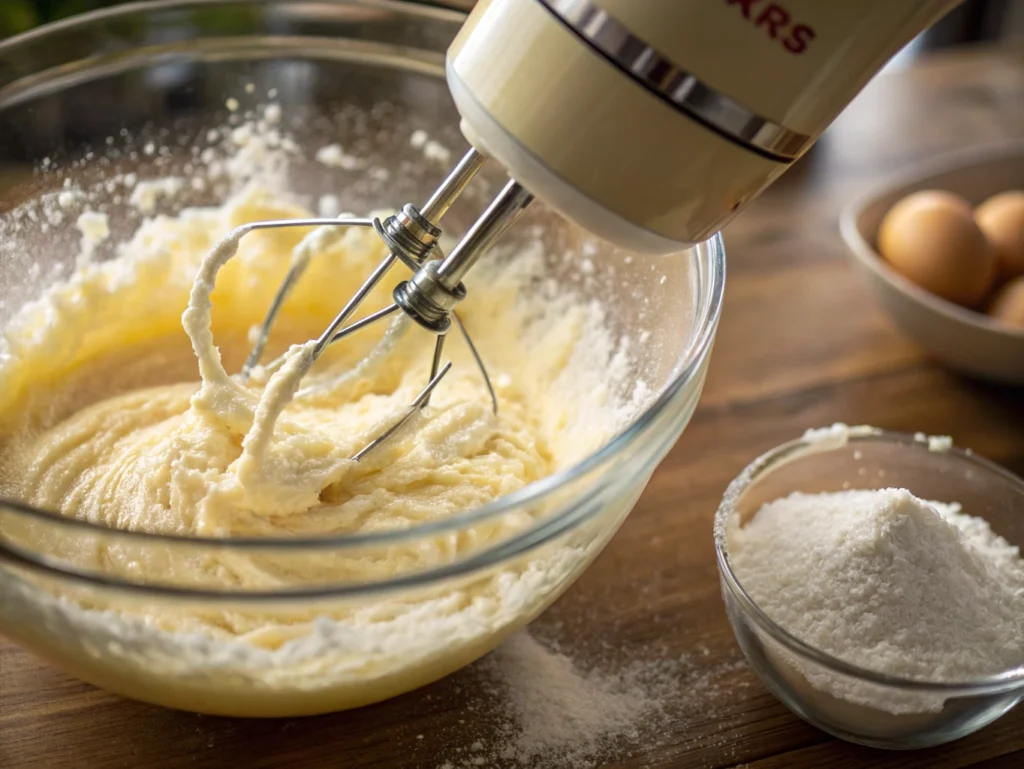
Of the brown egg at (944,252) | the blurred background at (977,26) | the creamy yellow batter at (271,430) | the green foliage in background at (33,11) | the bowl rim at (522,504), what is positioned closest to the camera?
the bowl rim at (522,504)

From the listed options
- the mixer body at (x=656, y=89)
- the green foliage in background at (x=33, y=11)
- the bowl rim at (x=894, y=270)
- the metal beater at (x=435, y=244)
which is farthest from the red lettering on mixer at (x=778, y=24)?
the green foliage in background at (x=33, y=11)

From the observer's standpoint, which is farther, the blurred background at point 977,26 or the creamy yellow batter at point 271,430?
the blurred background at point 977,26

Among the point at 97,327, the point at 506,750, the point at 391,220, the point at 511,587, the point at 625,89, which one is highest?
the point at 625,89

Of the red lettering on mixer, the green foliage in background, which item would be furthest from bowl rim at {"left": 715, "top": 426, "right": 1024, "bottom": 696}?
the green foliage in background

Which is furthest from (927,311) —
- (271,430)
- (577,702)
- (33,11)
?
(33,11)

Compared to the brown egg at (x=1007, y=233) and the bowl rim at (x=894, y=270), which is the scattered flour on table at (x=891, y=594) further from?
the brown egg at (x=1007, y=233)

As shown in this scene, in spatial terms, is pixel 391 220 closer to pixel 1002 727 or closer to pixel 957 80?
pixel 1002 727

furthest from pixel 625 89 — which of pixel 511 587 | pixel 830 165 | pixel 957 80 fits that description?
pixel 957 80
